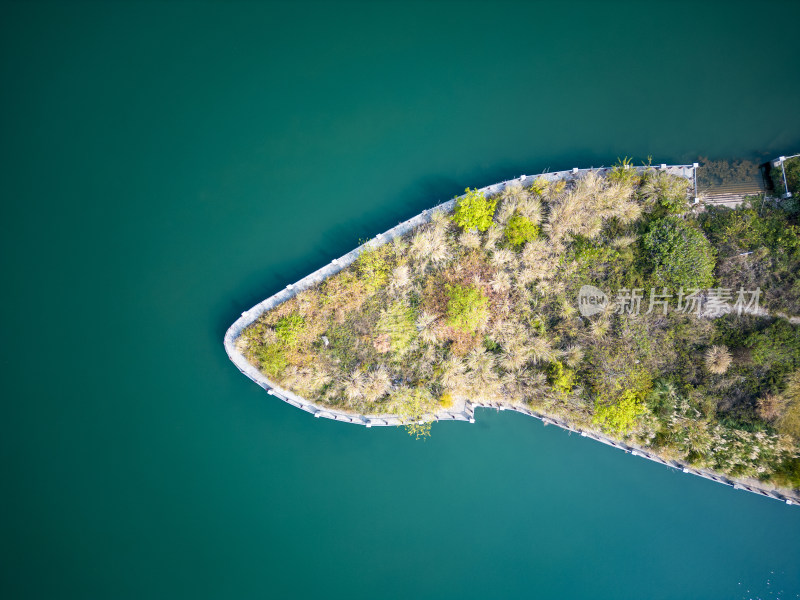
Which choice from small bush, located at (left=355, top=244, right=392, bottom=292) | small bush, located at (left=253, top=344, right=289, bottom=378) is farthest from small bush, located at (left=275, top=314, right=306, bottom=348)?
small bush, located at (left=355, top=244, right=392, bottom=292)

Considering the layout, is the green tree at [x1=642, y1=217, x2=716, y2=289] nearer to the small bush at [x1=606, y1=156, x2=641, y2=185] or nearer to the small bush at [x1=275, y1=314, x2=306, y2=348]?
the small bush at [x1=606, y1=156, x2=641, y2=185]

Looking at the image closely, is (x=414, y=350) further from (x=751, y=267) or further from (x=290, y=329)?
(x=751, y=267)

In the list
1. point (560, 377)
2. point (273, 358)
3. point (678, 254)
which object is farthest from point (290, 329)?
point (678, 254)

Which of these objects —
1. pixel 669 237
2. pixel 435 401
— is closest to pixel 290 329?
pixel 435 401

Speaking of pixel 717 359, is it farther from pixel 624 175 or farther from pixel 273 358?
pixel 273 358

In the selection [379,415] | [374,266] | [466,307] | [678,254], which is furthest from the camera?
[379,415]
